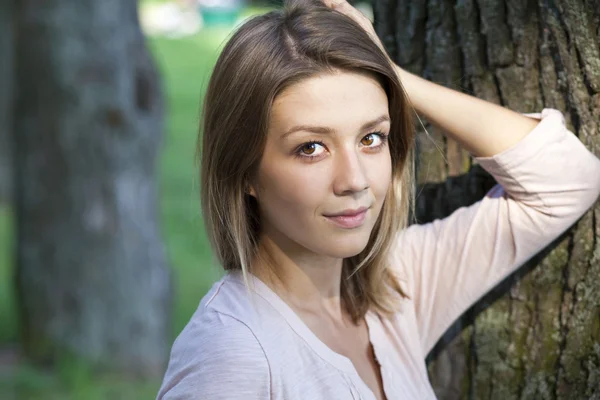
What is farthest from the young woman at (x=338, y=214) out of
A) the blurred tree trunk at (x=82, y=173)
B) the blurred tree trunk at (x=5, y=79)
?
the blurred tree trunk at (x=5, y=79)

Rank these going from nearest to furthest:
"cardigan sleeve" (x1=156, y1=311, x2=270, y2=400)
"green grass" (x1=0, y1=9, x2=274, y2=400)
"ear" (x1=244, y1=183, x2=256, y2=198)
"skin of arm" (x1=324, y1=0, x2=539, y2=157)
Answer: "cardigan sleeve" (x1=156, y1=311, x2=270, y2=400), "ear" (x1=244, y1=183, x2=256, y2=198), "skin of arm" (x1=324, y1=0, x2=539, y2=157), "green grass" (x1=0, y1=9, x2=274, y2=400)

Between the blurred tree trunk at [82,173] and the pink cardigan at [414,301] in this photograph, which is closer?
the pink cardigan at [414,301]

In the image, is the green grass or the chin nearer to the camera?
the chin

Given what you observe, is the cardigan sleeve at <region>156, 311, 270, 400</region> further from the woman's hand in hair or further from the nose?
the woman's hand in hair

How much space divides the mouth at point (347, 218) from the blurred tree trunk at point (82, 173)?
3.80 m

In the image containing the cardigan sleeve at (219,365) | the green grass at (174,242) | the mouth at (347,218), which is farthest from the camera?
the green grass at (174,242)

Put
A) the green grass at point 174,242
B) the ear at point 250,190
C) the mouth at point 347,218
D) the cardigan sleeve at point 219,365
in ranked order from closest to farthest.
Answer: the cardigan sleeve at point 219,365
the mouth at point 347,218
the ear at point 250,190
the green grass at point 174,242

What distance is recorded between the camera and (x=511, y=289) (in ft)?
7.52

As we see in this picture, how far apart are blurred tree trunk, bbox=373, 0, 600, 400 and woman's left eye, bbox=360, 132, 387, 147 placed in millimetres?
505

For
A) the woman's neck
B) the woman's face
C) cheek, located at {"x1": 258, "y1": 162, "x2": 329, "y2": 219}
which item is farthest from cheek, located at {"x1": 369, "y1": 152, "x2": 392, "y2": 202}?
the woman's neck

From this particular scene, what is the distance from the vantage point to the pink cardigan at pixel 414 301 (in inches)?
69.7

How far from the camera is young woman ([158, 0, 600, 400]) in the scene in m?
1.81

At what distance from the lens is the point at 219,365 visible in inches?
68.7

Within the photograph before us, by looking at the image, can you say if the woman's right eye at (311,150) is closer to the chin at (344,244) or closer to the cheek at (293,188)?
the cheek at (293,188)
